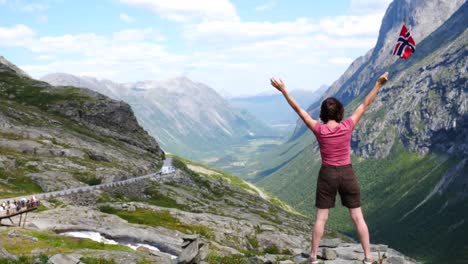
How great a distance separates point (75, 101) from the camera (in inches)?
6983

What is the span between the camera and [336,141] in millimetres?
15656

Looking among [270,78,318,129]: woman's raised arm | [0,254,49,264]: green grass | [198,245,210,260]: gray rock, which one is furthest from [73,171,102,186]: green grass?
[270,78,318,129]: woman's raised arm

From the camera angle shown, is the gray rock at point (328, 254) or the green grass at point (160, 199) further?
the green grass at point (160, 199)

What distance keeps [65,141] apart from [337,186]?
119m

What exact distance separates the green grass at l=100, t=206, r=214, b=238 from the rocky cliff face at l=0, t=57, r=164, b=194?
1779 centimetres

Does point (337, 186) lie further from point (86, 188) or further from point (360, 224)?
point (86, 188)

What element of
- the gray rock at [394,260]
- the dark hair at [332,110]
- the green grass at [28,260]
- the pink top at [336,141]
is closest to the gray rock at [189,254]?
the green grass at [28,260]

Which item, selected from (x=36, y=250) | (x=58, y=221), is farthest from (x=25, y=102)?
(x=36, y=250)

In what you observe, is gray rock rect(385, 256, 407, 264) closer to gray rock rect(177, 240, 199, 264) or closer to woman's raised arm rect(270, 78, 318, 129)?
gray rock rect(177, 240, 199, 264)

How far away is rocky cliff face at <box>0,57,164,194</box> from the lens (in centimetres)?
8825

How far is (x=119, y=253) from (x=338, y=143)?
17.3 m

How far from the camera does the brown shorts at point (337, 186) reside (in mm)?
15617

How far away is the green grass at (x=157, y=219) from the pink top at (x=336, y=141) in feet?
147

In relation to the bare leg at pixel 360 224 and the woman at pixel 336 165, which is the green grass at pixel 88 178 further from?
the bare leg at pixel 360 224
